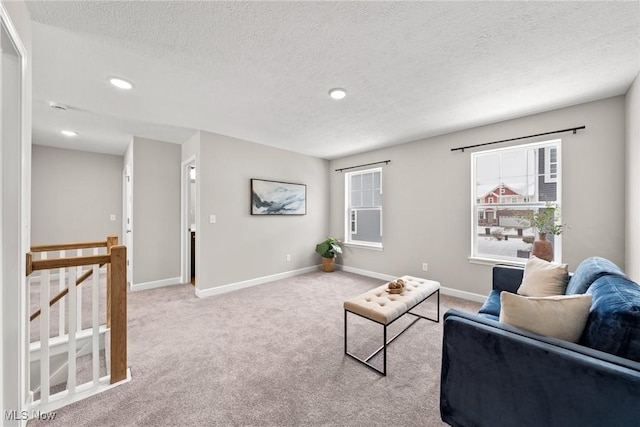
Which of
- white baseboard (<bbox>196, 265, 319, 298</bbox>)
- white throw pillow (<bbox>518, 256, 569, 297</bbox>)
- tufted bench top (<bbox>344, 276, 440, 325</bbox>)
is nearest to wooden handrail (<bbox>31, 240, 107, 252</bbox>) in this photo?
white baseboard (<bbox>196, 265, 319, 298</bbox>)

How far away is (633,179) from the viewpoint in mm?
2176

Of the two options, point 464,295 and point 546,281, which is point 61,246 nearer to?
point 546,281

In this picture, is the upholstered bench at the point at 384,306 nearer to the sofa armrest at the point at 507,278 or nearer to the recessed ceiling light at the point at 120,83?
the sofa armrest at the point at 507,278

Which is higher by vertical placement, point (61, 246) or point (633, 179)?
point (633, 179)

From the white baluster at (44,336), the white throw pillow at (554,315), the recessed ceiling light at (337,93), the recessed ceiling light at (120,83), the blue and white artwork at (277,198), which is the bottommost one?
the white baluster at (44,336)

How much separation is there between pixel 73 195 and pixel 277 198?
381cm

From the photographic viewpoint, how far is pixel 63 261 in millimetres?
1617

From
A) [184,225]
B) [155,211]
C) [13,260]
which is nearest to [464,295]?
[13,260]

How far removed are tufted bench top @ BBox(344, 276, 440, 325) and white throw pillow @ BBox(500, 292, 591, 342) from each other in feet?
2.67

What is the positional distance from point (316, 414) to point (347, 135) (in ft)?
10.7

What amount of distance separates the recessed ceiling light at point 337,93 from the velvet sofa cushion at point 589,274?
7.45 ft

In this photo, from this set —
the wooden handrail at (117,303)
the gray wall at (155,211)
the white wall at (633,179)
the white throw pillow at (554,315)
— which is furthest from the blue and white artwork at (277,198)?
the white wall at (633,179)

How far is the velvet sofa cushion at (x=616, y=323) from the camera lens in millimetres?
990

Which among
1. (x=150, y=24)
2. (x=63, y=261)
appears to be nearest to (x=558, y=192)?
(x=150, y=24)
